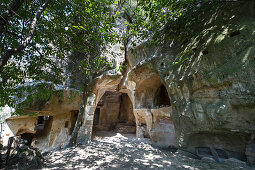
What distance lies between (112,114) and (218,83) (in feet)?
46.4

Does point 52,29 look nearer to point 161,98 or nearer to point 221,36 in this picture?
point 221,36

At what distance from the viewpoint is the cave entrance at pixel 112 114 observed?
52.1 feet

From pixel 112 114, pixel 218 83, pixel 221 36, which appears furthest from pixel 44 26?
pixel 112 114

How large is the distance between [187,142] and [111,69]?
24.8ft

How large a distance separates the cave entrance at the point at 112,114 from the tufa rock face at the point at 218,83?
413 inches

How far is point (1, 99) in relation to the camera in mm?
3354

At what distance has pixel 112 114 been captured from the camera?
55.0 ft

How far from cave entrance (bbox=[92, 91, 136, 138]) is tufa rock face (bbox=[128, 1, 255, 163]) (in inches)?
413

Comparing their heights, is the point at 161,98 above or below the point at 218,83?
below

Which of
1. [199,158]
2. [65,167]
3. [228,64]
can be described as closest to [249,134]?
[199,158]

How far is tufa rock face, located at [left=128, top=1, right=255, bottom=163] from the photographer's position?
408 centimetres

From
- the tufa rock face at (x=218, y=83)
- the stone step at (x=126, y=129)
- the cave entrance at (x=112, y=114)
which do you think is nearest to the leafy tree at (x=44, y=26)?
the tufa rock face at (x=218, y=83)

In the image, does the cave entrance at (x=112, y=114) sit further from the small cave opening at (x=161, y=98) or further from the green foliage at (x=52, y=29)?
the green foliage at (x=52, y=29)

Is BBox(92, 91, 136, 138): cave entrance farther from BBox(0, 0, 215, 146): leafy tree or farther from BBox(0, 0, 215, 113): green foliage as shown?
BBox(0, 0, 215, 113): green foliage
